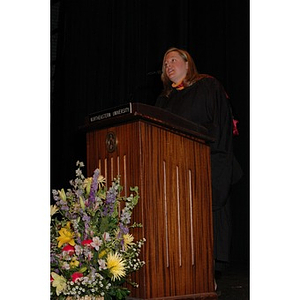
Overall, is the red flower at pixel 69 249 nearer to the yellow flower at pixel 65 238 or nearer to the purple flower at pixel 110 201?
the yellow flower at pixel 65 238

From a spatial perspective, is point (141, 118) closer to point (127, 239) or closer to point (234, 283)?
point (127, 239)

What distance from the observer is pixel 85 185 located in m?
2.14

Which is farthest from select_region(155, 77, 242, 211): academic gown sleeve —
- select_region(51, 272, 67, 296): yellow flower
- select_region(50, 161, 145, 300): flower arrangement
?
select_region(51, 272, 67, 296): yellow flower

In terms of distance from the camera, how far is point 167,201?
7.29 feet

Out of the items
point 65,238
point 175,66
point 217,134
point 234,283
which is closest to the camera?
point 65,238

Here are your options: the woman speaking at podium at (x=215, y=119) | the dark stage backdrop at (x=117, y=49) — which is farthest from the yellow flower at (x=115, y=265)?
the dark stage backdrop at (x=117, y=49)

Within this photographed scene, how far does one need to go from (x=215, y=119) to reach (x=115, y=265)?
3.98 ft

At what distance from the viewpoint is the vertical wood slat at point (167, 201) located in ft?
6.97

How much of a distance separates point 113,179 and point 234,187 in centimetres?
307

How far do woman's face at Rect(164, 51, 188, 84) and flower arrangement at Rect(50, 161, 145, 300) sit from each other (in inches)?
43.1

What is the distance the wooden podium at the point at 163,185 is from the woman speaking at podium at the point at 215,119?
0.47 meters

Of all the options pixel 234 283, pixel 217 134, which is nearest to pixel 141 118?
pixel 217 134

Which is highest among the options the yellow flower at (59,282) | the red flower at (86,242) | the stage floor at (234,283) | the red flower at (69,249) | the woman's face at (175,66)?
the woman's face at (175,66)
